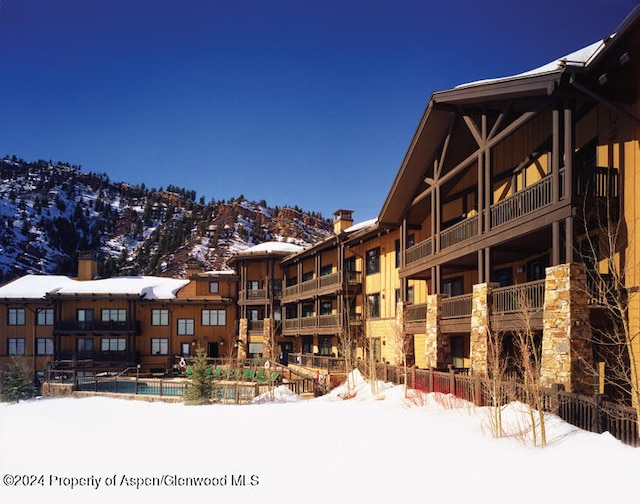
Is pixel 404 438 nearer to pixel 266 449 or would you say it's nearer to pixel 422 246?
pixel 266 449

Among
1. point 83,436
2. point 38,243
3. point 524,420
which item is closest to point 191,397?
point 83,436

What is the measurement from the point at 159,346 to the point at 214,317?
5047 mm

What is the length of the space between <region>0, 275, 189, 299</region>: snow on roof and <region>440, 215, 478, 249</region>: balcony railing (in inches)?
1151

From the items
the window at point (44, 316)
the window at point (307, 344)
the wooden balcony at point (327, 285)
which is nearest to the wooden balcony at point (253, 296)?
the wooden balcony at point (327, 285)

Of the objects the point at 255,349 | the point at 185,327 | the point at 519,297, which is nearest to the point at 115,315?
the point at 185,327

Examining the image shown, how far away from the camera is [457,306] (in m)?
19.3

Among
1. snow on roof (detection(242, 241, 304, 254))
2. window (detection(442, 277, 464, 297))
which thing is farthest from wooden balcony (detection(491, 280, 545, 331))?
snow on roof (detection(242, 241, 304, 254))

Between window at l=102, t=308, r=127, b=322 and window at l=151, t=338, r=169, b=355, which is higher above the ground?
window at l=102, t=308, r=127, b=322

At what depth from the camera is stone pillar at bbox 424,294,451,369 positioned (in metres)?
20.1

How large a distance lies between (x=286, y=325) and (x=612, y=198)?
1151 inches

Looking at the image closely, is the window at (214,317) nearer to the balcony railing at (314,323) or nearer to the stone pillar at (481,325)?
the balcony railing at (314,323)

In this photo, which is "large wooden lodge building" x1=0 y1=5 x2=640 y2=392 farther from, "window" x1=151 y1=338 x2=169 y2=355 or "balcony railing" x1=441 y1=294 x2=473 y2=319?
"window" x1=151 y1=338 x2=169 y2=355

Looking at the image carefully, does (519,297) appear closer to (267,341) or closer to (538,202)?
(538,202)

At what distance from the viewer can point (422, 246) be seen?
22.5m
